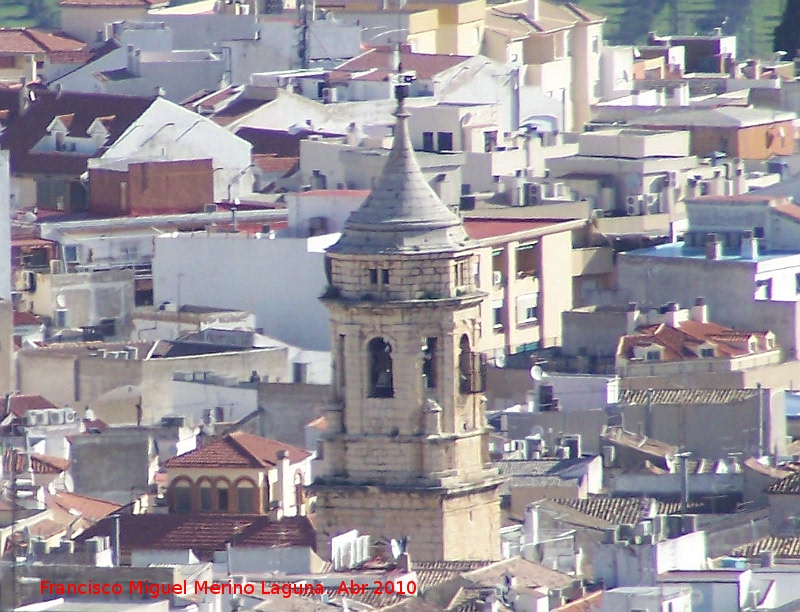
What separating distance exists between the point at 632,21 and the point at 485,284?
74.6 metres

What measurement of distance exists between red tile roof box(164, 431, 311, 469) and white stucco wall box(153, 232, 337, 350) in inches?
→ 789

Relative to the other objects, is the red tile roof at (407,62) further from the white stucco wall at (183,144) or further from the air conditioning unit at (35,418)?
the air conditioning unit at (35,418)

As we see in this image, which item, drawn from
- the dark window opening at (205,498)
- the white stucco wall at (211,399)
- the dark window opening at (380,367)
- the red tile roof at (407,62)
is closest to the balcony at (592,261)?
the white stucco wall at (211,399)

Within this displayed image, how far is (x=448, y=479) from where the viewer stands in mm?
51000

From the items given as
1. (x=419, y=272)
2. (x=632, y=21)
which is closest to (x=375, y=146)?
(x=419, y=272)

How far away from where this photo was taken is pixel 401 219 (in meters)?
52.6

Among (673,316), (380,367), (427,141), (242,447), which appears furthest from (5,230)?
(380,367)

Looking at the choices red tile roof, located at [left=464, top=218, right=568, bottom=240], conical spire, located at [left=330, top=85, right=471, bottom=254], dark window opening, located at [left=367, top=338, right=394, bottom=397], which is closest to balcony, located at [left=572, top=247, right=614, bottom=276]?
red tile roof, located at [left=464, top=218, right=568, bottom=240]

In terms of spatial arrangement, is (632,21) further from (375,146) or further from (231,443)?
(231,443)

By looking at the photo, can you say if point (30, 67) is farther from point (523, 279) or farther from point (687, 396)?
point (687, 396)

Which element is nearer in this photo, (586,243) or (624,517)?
(624,517)

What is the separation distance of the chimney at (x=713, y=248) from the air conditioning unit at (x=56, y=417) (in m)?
15.0

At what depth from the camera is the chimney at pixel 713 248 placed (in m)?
82.9

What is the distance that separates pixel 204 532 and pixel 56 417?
16.3 meters
